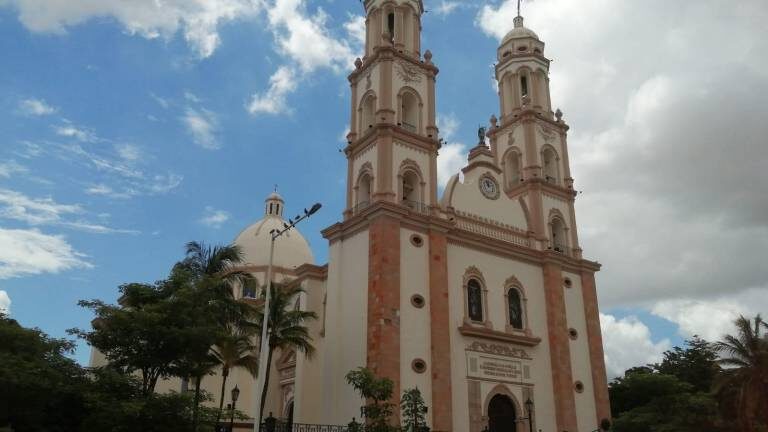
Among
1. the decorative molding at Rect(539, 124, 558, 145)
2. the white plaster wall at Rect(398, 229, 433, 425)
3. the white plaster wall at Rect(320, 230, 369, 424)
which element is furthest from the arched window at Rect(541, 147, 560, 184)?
the white plaster wall at Rect(320, 230, 369, 424)

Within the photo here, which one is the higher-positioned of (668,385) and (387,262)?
(387,262)

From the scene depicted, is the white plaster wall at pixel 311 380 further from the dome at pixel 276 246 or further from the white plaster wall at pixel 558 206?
the dome at pixel 276 246

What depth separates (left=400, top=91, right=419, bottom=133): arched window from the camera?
30.2 metres

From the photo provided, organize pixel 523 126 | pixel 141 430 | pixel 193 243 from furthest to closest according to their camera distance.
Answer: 1. pixel 523 126
2. pixel 193 243
3. pixel 141 430

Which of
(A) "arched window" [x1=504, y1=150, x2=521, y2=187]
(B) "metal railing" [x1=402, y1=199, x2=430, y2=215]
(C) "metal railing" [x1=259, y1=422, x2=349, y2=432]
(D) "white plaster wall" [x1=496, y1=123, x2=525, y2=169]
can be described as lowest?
(C) "metal railing" [x1=259, y1=422, x2=349, y2=432]

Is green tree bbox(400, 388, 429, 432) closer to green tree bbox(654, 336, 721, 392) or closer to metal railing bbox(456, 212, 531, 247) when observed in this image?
metal railing bbox(456, 212, 531, 247)

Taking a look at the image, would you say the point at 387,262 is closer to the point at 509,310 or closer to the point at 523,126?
the point at 509,310

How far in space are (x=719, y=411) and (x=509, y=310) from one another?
31.4ft

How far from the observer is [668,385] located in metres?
29.5

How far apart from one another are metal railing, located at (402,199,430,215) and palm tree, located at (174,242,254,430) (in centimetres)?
778

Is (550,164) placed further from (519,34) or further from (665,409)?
(665,409)

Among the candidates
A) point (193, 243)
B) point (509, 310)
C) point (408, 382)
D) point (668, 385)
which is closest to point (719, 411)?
point (668, 385)

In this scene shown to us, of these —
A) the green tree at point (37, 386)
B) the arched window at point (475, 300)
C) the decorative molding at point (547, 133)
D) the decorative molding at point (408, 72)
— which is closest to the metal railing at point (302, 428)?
the green tree at point (37, 386)

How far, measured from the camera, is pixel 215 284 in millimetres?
20656
